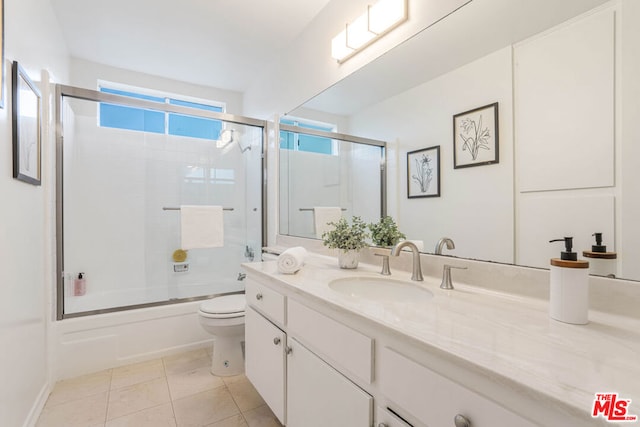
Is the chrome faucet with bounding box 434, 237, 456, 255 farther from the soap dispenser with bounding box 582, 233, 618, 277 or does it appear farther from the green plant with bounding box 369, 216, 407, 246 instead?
the soap dispenser with bounding box 582, 233, 618, 277

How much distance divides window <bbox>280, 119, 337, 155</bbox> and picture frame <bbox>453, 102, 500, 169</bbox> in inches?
37.6

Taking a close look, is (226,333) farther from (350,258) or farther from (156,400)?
(350,258)

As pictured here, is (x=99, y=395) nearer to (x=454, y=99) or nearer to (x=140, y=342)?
(x=140, y=342)

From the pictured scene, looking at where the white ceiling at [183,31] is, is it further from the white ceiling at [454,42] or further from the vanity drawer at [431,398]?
the vanity drawer at [431,398]

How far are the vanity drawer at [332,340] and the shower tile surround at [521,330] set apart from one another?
0.05 m

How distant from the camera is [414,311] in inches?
35.0

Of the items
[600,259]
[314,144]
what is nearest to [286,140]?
[314,144]

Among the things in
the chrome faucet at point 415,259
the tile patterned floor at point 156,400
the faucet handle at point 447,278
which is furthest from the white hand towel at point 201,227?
the faucet handle at point 447,278

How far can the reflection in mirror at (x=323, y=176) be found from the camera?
5.56 ft

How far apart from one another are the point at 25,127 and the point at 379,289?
1943 millimetres

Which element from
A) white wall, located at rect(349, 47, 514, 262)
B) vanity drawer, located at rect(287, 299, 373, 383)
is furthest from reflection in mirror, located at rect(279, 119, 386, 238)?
vanity drawer, located at rect(287, 299, 373, 383)

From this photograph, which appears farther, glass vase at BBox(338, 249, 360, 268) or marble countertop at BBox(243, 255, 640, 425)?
glass vase at BBox(338, 249, 360, 268)

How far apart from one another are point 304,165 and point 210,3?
1.30 m

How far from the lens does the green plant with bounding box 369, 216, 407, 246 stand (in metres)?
1.51
